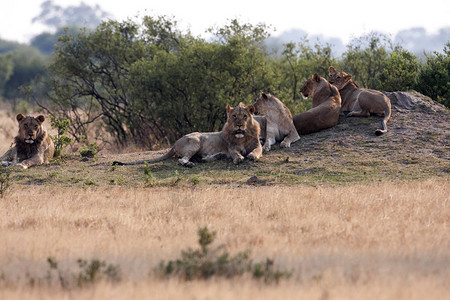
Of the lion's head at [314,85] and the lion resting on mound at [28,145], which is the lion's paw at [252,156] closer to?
the lion's head at [314,85]

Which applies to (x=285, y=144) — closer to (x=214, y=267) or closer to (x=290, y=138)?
(x=290, y=138)

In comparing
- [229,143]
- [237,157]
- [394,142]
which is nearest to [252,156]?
[237,157]

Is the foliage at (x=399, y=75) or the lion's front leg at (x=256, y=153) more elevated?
the foliage at (x=399, y=75)

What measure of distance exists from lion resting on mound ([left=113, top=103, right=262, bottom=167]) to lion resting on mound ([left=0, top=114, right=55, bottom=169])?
5.35 feet

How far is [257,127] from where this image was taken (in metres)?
11.9

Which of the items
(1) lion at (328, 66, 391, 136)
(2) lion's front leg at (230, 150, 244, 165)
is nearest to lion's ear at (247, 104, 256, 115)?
(2) lion's front leg at (230, 150, 244, 165)

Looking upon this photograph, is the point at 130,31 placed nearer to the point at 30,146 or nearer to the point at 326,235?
the point at 30,146

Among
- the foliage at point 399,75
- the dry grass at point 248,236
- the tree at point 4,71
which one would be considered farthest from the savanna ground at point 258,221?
→ the tree at point 4,71

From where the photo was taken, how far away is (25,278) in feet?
15.3

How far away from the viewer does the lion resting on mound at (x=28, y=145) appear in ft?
39.6

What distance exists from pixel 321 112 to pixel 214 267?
9032mm

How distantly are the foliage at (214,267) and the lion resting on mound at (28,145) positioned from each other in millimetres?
7713

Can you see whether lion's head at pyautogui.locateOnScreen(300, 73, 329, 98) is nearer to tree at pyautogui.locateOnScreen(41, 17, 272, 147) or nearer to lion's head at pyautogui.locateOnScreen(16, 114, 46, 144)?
tree at pyautogui.locateOnScreen(41, 17, 272, 147)

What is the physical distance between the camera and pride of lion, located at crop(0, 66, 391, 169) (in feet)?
38.4
